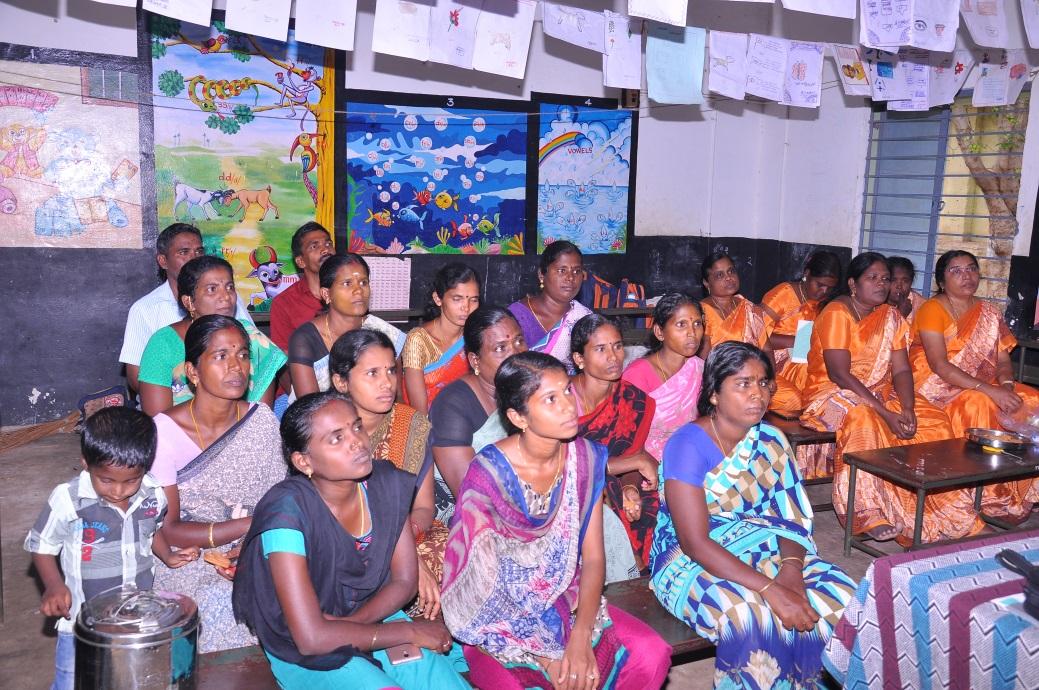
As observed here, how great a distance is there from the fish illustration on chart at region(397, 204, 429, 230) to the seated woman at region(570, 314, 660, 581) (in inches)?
168

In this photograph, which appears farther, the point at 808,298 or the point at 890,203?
the point at 890,203

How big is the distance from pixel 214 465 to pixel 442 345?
1.50 m

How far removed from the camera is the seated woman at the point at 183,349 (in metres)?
3.74

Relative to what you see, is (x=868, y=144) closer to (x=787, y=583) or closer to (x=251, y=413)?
(x=787, y=583)

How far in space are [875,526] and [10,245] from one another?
247 inches

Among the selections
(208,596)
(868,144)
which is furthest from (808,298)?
(208,596)

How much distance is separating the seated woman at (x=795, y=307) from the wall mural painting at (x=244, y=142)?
12.5ft

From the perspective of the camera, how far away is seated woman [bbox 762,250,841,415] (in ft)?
20.2

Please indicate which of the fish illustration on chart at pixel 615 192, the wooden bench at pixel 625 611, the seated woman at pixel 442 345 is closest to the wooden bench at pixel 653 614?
the wooden bench at pixel 625 611

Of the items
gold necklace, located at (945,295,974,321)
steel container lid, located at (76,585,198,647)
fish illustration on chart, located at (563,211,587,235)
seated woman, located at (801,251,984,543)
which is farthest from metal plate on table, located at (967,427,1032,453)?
fish illustration on chart, located at (563,211,587,235)

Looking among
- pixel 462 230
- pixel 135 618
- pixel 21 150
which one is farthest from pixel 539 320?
pixel 21 150

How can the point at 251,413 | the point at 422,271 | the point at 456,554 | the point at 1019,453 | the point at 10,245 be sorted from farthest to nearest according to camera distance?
the point at 422,271 → the point at 10,245 → the point at 1019,453 → the point at 251,413 → the point at 456,554

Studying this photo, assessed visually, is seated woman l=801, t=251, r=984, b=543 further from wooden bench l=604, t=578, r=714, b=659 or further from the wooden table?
wooden bench l=604, t=578, r=714, b=659

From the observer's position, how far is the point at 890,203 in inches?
332
